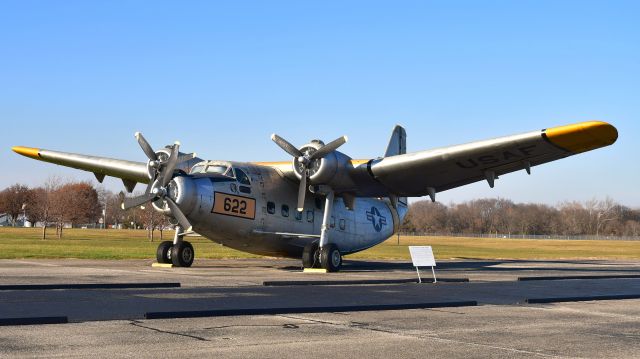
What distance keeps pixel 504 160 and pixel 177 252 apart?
42.8ft

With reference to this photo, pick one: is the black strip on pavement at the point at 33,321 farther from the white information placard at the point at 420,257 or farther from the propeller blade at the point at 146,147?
the propeller blade at the point at 146,147

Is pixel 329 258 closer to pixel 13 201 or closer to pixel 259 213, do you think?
pixel 259 213

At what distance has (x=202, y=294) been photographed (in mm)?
15805

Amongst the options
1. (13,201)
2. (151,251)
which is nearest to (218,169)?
(151,251)

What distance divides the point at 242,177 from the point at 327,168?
330cm

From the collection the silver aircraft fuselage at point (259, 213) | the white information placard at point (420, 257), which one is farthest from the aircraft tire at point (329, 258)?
the white information placard at point (420, 257)

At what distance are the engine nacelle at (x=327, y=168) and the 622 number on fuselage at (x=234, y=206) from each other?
89.5 inches

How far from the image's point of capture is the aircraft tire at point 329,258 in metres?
27.3

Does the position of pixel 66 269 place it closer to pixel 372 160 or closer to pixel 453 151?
pixel 372 160

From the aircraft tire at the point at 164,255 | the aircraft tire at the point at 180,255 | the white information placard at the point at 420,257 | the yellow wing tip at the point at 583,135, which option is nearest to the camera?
the yellow wing tip at the point at 583,135

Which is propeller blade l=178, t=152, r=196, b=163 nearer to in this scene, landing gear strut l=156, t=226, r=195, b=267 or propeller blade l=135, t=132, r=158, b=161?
propeller blade l=135, t=132, r=158, b=161

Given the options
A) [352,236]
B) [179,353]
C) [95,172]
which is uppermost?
[95,172]

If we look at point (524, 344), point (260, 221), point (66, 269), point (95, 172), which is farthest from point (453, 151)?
point (95, 172)

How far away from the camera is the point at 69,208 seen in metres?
87.0
